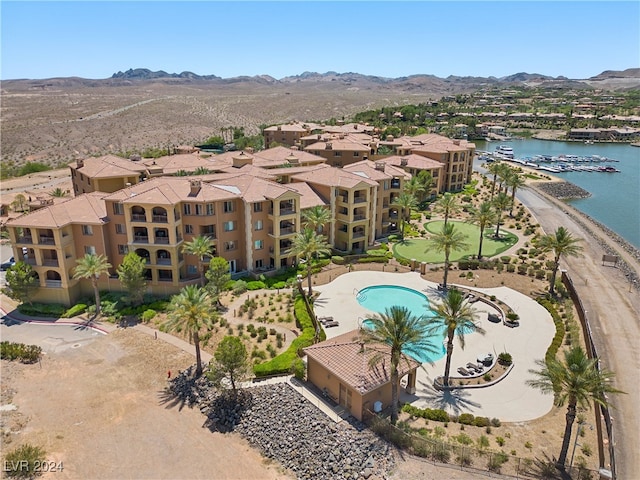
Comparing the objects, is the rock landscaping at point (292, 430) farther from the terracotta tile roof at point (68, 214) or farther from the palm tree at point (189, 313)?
the terracotta tile roof at point (68, 214)

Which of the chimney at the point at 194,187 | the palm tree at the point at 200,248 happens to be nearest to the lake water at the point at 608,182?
the palm tree at the point at 200,248

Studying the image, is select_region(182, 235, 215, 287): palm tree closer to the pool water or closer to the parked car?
the pool water

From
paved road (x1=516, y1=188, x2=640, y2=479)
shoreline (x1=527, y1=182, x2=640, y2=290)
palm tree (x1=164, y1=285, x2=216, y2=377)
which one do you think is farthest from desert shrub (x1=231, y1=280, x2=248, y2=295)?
shoreline (x1=527, y1=182, x2=640, y2=290)

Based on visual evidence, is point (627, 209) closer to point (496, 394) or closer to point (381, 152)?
point (381, 152)

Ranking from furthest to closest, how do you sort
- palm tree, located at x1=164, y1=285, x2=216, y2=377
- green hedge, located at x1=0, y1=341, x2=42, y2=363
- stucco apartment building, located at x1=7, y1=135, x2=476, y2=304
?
stucco apartment building, located at x1=7, y1=135, x2=476, y2=304 < green hedge, located at x1=0, y1=341, x2=42, y2=363 < palm tree, located at x1=164, y1=285, x2=216, y2=377

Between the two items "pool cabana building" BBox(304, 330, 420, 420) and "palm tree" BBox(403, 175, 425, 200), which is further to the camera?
"palm tree" BBox(403, 175, 425, 200)

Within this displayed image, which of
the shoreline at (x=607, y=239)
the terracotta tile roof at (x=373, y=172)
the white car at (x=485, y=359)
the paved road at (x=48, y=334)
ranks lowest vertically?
the paved road at (x=48, y=334)

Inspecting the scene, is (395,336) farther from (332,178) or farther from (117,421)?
(332,178)

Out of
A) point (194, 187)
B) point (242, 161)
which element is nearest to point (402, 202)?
point (242, 161)
